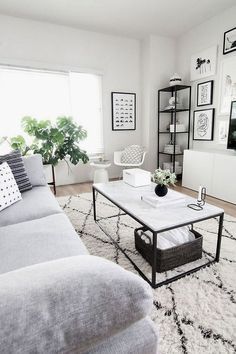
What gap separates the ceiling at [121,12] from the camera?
2930mm

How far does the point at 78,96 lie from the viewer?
3.94m

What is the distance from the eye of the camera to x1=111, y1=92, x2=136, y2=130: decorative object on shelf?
4.18m

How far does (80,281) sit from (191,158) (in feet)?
11.1

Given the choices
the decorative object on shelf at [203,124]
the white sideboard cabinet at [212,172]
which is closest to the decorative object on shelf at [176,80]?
the decorative object on shelf at [203,124]

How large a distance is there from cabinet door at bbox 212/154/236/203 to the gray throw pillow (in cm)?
235

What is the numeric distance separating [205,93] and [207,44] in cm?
76

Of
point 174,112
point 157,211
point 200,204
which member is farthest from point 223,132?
point 157,211

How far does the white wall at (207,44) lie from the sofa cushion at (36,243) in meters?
3.09

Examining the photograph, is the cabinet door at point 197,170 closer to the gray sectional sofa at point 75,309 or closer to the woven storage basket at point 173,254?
the woven storage basket at point 173,254

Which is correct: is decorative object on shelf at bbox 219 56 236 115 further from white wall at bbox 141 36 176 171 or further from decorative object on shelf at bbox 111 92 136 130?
decorative object on shelf at bbox 111 92 136 130

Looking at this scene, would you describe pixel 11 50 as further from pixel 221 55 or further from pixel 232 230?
pixel 232 230

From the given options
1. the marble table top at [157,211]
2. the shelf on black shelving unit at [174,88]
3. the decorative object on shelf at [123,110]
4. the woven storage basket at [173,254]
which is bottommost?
the woven storage basket at [173,254]

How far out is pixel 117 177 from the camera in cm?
A: 447

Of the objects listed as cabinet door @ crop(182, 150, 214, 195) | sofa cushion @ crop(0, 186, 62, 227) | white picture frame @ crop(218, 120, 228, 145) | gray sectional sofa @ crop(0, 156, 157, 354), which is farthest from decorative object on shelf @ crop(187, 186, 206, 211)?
white picture frame @ crop(218, 120, 228, 145)
